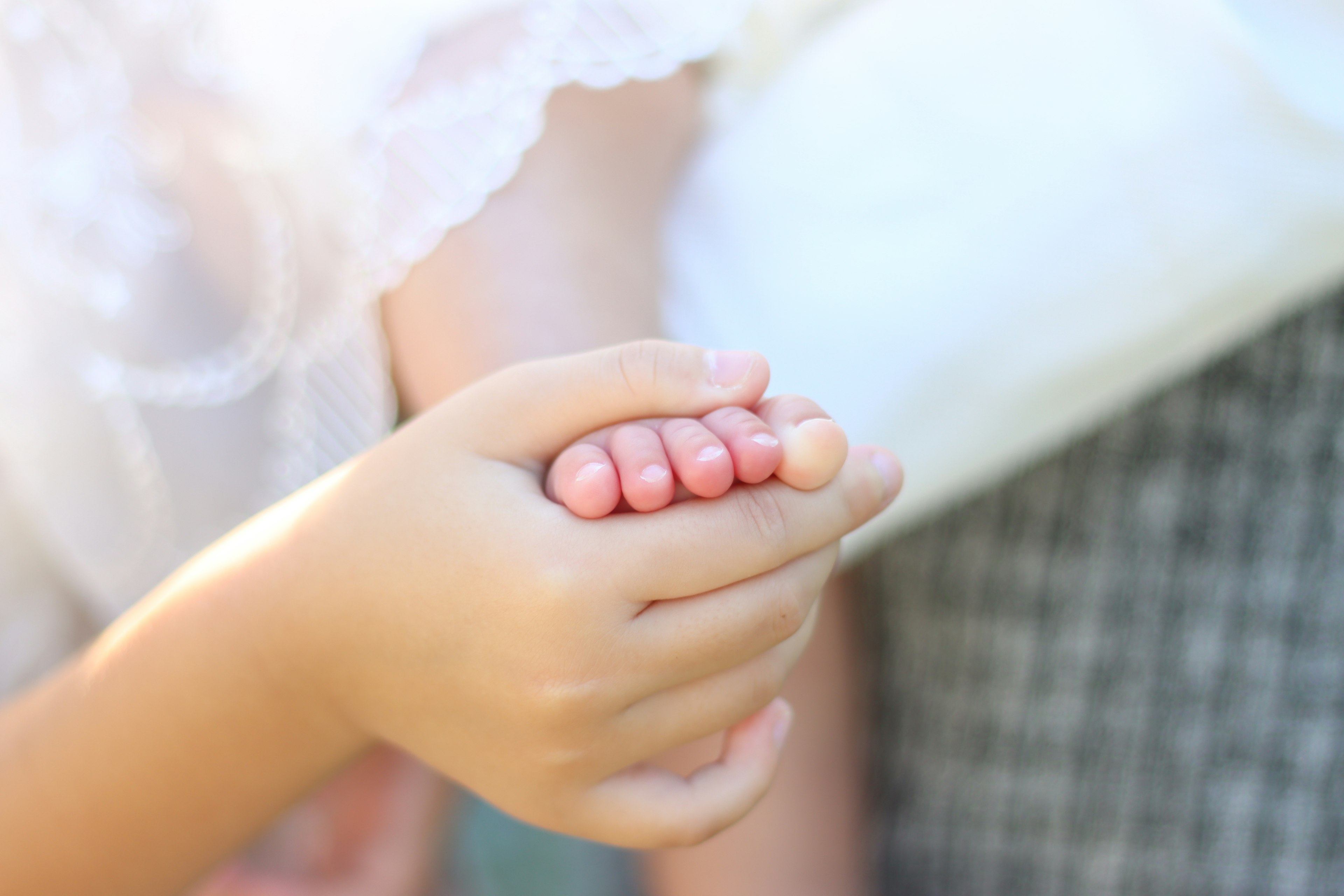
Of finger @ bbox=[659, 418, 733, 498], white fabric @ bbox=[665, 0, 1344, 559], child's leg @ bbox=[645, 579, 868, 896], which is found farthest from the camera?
child's leg @ bbox=[645, 579, 868, 896]

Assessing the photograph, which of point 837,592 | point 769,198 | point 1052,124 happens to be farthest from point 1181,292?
point 837,592

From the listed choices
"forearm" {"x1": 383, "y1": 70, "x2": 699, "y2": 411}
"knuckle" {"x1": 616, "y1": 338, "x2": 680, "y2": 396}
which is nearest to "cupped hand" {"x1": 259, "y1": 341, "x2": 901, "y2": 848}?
"knuckle" {"x1": 616, "y1": 338, "x2": 680, "y2": 396}

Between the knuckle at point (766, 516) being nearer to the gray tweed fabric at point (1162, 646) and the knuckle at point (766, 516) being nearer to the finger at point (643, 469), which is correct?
the finger at point (643, 469)

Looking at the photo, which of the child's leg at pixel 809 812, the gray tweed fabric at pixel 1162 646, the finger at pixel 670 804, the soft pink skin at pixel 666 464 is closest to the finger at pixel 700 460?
the soft pink skin at pixel 666 464

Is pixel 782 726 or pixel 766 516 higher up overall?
pixel 766 516

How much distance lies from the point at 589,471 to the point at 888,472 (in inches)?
5.6

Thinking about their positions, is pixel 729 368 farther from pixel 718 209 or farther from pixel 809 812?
pixel 809 812

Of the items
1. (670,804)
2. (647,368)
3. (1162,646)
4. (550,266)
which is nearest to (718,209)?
(550,266)

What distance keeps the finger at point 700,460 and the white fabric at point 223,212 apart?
223mm

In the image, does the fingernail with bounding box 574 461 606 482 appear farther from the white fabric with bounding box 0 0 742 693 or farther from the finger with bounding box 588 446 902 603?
the white fabric with bounding box 0 0 742 693

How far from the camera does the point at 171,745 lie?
18.3 inches

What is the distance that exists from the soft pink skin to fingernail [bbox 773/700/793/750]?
0.47 ft

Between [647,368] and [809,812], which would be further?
[809,812]

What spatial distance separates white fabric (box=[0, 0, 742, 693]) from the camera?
1.72ft
